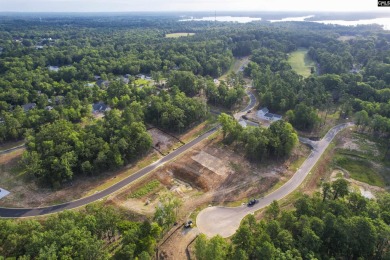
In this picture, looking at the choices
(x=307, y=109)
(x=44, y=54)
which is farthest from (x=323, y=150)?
(x=44, y=54)

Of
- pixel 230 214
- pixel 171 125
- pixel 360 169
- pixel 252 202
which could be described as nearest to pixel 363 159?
pixel 360 169

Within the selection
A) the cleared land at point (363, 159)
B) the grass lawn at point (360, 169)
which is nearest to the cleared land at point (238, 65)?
the cleared land at point (363, 159)

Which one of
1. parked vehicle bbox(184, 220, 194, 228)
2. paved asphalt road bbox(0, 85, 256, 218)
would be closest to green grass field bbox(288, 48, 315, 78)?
paved asphalt road bbox(0, 85, 256, 218)

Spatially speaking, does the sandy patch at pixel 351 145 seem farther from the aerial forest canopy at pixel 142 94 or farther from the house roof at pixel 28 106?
the house roof at pixel 28 106

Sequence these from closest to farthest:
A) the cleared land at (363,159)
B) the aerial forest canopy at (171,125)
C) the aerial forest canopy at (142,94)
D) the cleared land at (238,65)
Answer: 1. the aerial forest canopy at (171,125)
2. the cleared land at (363,159)
3. the aerial forest canopy at (142,94)
4. the cleared land at (238,65)

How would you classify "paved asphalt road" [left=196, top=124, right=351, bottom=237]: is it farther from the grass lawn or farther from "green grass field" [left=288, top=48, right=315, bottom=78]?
"green grass field" [left=288, top=48, right=315, bottom=78]

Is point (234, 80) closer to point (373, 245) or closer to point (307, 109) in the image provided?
point (307, 109)
